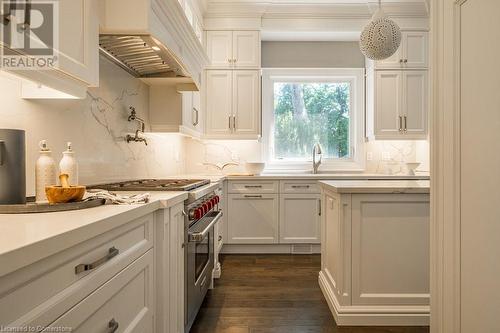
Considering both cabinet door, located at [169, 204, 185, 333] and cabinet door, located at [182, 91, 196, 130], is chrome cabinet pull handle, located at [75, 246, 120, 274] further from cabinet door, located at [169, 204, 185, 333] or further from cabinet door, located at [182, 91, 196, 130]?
cabinet door, located at [182, 91, 196, 130]

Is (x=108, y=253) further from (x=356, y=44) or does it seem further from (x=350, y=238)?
(x=356, y=44)

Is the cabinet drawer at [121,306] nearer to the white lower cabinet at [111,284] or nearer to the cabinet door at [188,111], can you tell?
the white lower cabinet at [111,284]

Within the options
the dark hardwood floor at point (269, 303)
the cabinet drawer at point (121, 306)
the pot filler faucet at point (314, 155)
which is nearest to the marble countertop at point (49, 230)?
the cabinet drawer at point (121, 306)

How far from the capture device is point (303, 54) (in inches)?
187

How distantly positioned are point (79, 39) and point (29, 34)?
1.04ft

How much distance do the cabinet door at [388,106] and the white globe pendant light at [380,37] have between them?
153cm

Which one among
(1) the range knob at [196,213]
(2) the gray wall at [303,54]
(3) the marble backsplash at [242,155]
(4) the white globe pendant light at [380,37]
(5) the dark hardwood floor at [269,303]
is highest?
(2) the gray wall at [303,54]

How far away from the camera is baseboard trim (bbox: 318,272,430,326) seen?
2.26 metres

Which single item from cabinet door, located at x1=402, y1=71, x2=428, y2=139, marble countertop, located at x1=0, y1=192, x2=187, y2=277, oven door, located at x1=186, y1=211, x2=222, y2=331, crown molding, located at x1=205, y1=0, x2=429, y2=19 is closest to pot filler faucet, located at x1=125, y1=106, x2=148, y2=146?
oven door, located at x1=186, y1=211, x2=222, y2=331

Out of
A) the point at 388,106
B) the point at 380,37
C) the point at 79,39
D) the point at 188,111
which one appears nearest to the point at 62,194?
the point at 79,39

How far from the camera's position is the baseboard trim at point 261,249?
13.4ft

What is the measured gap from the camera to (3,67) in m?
1.00

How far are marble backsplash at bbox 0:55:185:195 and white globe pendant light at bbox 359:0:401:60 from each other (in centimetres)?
184

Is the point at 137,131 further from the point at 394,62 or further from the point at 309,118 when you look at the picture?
the point at 394,62
